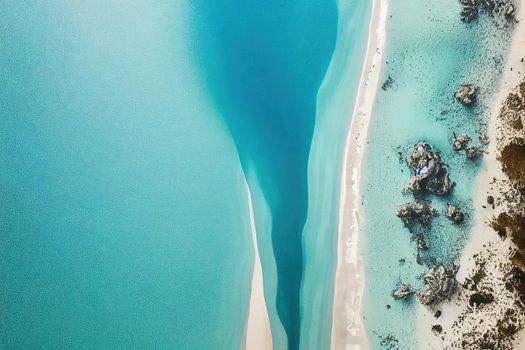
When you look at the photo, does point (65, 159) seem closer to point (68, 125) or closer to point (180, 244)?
point (68, 125)

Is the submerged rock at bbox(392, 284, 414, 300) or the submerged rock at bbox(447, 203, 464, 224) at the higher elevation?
the submerged rock at bbox(447, 203, 464, 224)

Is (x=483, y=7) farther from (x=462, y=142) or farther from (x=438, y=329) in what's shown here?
(x=438, y=329)

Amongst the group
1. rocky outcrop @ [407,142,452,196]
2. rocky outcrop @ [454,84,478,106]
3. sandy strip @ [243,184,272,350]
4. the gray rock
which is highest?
rocky outcrop @ [454,84,478,106]

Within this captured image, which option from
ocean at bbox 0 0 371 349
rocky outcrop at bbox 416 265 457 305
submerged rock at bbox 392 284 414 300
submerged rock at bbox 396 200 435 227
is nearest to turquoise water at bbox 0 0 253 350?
ocean at bbox 0 0 371 349

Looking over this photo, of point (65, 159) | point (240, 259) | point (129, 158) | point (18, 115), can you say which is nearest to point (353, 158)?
point (240, 259)

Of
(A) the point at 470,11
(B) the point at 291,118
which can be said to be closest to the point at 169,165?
(B) the point at 291,118

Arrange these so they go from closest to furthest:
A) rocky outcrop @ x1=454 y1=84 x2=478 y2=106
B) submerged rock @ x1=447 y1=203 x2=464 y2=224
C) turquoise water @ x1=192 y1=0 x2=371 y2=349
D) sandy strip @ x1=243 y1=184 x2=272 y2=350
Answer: submerged rock @ x1=447 y1=203 x2=464 y2=224, rocky outcrop @ x1=454 y1=84 x2=478 y2=106, sandy strip @ x1=243 y1=184 x2=272 y2=350, turquoise water @ x1=192 y1=0 x2=371 y2=349

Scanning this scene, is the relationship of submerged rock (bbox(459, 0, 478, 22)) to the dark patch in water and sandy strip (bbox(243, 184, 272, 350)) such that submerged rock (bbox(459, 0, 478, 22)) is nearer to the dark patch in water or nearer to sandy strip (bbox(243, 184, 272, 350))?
the dark patch in water
